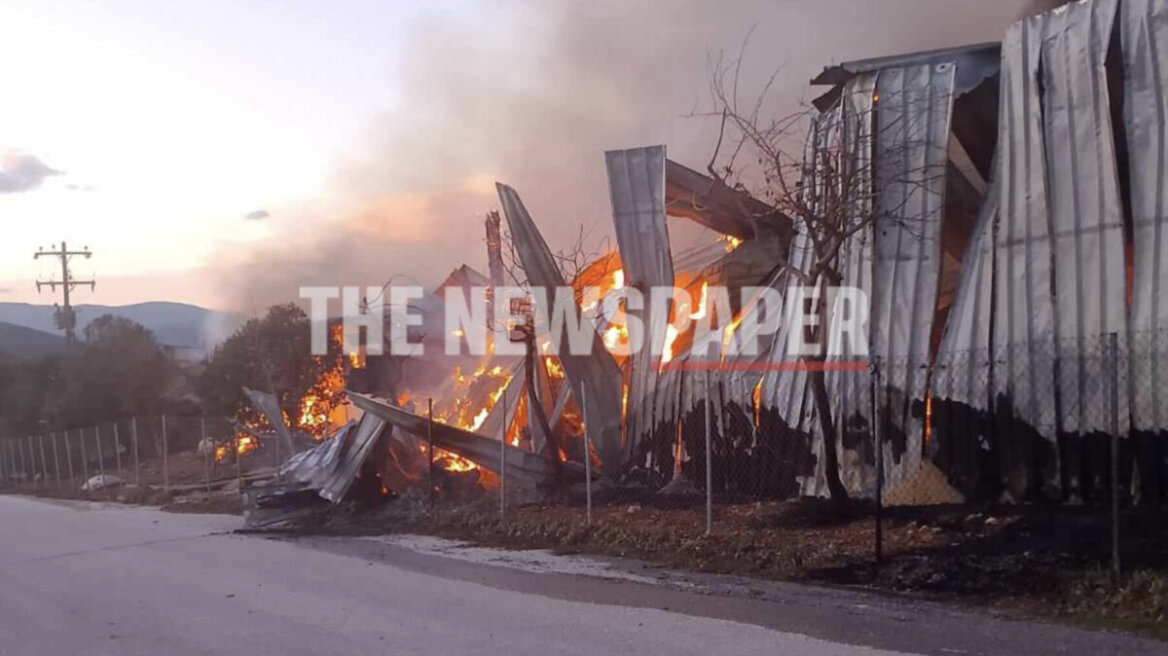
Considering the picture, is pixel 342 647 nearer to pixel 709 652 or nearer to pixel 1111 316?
pixel 709 652

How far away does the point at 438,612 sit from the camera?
8.24m

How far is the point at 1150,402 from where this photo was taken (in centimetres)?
1000

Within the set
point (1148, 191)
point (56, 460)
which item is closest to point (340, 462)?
point (1148, 191)

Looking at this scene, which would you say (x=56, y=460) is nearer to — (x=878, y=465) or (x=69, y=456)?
(x=69, y=456)

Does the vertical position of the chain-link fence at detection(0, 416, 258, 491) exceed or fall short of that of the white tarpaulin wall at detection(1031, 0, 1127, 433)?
it falls short

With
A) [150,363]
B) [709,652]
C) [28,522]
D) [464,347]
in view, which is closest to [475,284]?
[464,347]

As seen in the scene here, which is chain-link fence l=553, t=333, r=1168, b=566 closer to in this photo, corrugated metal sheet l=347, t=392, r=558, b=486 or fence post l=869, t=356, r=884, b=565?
fence post l=869, t=356, r=884, b=565

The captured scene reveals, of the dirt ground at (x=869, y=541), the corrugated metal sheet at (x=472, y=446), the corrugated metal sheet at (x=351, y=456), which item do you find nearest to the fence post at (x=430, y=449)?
the corrugated metal sheet at (x=472, y=446)

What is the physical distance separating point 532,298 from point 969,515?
7.57 metres

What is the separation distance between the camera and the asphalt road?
684 cm

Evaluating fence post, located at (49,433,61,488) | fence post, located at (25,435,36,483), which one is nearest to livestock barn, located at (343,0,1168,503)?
fence post, located at (49,433,61,488)

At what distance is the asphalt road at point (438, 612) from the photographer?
684cm

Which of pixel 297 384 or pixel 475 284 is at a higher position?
pixel 475 284

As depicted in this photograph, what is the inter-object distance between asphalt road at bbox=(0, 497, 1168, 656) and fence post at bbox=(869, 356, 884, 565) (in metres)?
0.93
